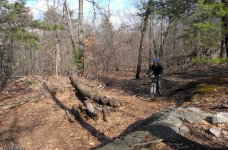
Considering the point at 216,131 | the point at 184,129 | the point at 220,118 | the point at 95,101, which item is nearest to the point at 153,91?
the point at 95,101

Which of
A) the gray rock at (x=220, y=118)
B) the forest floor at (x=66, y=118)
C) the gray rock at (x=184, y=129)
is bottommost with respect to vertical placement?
the forest floor at (x=66, y=118)

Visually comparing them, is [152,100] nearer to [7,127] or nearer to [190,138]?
[190,138]

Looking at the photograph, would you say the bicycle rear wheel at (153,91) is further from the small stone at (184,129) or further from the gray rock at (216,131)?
the gray rock at (216,131)

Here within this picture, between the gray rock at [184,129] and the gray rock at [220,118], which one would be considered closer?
the gray rock at [184,129]

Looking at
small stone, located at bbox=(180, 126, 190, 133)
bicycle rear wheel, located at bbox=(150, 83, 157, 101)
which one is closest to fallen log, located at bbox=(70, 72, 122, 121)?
bicycle rear wheel, located at bbox=(150, 83, 157, 101)

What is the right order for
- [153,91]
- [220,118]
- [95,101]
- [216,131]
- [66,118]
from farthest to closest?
[153,91] < [95,101] < [66,118] < [220,118] < [216,131]

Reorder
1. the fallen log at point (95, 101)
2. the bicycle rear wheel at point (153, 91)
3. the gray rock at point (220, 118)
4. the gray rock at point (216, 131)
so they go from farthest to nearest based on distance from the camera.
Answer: the bicycle rear wheel at point (153, 91)
the fallen log at point (95, 101)
the gray rock at point (220, 118)
the gray rock at point (216, 131)

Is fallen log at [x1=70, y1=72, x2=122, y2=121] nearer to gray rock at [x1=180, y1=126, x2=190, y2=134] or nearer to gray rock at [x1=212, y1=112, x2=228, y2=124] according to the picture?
gray rock at [x1=180, y1=126, x2=190, y2=134]

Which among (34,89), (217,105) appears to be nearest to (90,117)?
(217,105)

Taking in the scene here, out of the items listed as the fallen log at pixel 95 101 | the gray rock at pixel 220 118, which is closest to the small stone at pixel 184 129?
the gray rock at pixel 220 118

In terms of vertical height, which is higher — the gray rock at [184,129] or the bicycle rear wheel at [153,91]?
the bicycle rear wheel at [153,91]

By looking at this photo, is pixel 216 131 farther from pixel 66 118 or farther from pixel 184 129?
pixel 66 118

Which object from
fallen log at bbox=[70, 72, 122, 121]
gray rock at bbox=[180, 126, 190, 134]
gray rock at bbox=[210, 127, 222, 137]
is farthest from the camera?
fallen log at bbox=[70, 72, 122, 121]

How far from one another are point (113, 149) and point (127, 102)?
4880 mm
